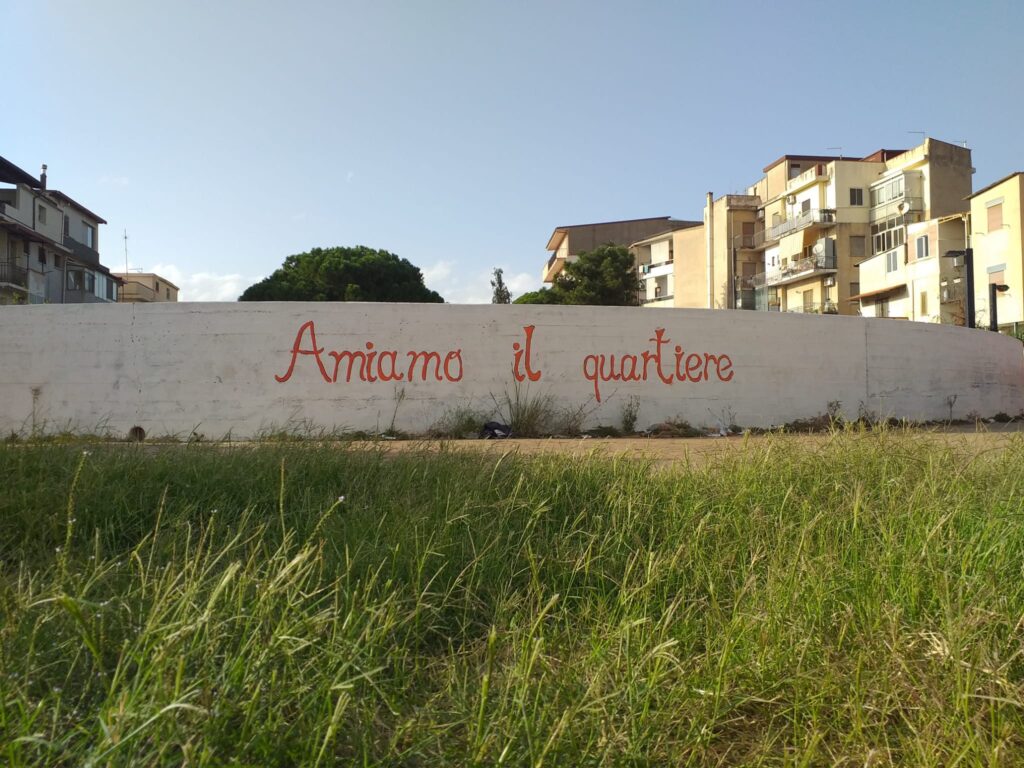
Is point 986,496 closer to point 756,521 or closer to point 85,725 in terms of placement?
point 756,521

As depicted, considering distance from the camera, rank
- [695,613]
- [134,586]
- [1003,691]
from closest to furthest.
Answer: [1003,691] → [134,586] → [695,613]

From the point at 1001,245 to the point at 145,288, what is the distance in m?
62.8

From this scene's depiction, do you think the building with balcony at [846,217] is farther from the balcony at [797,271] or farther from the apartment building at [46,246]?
the apartment building at [46,246]

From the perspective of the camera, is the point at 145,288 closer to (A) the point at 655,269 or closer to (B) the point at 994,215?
(A) the point at 655,269

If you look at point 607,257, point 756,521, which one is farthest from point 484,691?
point 607,257

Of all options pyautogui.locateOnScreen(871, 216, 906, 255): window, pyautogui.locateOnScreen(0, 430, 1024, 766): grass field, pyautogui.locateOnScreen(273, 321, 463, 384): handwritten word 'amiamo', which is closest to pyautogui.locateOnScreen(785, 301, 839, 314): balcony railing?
pyautogui.locateOnScreen(871, 216, 906, 255): window

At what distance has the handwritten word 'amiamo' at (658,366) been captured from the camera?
12953 mm

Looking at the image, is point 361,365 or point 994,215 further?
point 994,215

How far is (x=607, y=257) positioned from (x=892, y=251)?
16718mm

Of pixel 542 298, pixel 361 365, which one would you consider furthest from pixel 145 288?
pixel 361 365

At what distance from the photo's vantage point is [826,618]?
3178 mm

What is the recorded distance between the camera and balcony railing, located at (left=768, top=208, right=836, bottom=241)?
51531mm

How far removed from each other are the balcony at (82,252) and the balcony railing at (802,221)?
48.1 meters

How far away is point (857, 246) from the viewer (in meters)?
52.0
